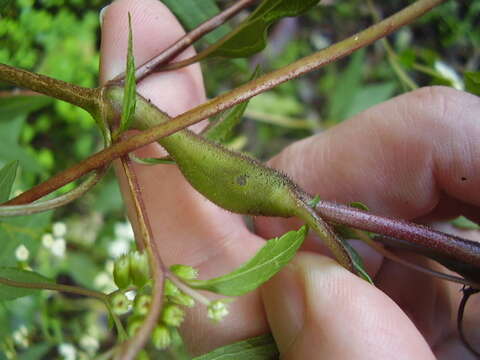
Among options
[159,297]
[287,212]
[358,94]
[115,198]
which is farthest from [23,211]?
[358,94]

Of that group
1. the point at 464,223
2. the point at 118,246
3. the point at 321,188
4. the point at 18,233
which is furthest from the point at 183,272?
the point at 118,246

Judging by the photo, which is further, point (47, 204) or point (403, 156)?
point (403, 156)

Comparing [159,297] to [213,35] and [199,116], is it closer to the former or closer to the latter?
[199,116]

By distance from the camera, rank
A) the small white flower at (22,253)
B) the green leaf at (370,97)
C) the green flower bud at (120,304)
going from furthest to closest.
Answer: the green leaf at (370,97), the small white flower at (22,253), the green flower bud at (120,304)

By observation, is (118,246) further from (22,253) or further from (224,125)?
(224,125)

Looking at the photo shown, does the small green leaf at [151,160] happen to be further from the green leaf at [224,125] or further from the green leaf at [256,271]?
the green leaf at [256,271]

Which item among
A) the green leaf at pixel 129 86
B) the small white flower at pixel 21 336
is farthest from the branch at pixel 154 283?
the small white flower at pixel 21 336
